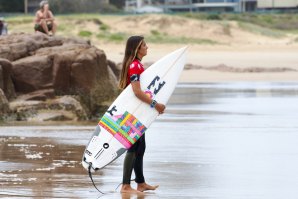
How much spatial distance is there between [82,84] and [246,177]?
353 inches

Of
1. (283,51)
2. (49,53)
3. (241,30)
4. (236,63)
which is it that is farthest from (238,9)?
(49,53)

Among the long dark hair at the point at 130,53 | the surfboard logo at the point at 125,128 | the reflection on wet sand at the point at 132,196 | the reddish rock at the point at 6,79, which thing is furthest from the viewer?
the reddish rock at the point at 6,79

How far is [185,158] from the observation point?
1173 cm

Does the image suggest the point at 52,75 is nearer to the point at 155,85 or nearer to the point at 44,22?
the point at 44,22

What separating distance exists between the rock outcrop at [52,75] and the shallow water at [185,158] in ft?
4.42

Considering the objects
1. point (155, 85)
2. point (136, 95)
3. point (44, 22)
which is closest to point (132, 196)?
point (136, 95)

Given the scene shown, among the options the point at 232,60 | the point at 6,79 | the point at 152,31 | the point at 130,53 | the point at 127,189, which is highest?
the point at 130,53

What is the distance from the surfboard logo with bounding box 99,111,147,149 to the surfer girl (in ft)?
0.40

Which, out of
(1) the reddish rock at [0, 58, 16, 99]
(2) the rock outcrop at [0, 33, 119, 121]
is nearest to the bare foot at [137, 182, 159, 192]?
(2) the rock outcrop at [0, 33, 119, 121]

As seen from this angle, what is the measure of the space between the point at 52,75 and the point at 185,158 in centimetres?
720

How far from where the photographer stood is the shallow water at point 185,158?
9359 millimetres

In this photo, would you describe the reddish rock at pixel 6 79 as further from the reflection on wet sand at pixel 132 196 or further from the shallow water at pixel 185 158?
the reflection on wet sand at pixel 132 196

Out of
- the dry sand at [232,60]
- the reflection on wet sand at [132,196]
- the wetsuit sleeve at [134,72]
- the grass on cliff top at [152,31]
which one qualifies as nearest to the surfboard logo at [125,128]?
the wetsuit sleeve at [134,72]

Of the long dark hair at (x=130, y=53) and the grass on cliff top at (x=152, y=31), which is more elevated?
the long dark hair at (x=130, y=53)
